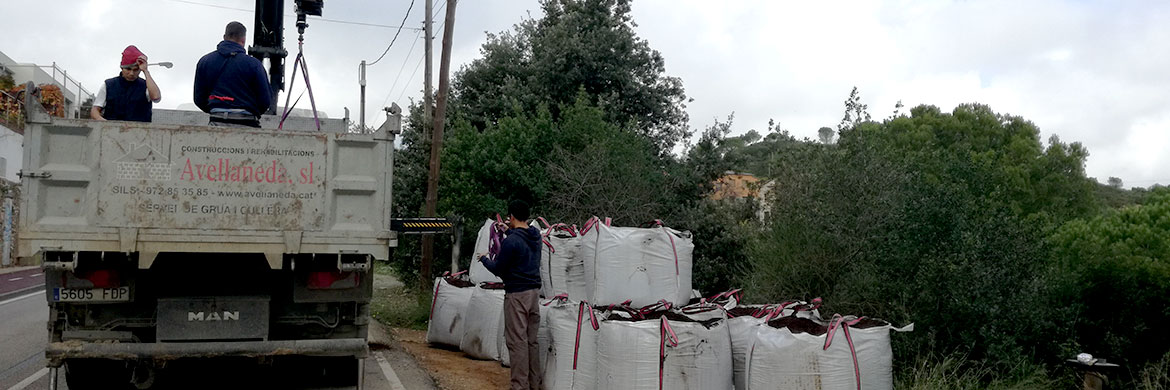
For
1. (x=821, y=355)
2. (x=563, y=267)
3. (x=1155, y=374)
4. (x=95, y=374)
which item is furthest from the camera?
A: (x=563, y=267)

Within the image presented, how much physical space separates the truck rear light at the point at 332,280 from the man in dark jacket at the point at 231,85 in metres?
1.35

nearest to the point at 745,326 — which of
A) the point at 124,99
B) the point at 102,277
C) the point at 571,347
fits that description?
the point at 571,347

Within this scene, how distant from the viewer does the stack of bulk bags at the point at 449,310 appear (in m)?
10.0

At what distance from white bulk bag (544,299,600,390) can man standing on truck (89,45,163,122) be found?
3460mm

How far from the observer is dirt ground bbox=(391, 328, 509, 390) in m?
8.13

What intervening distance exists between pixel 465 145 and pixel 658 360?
9.31 metres

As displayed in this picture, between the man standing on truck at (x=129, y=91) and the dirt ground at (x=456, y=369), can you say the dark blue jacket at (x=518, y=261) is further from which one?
the man standing on truck at (x=129, y=91)

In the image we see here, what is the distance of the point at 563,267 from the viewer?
26.8 ft

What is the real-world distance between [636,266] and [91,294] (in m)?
3.99

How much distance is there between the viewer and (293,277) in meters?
6.25

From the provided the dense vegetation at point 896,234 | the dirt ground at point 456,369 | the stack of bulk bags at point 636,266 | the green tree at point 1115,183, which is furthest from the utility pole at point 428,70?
the green tree at point 1115,183

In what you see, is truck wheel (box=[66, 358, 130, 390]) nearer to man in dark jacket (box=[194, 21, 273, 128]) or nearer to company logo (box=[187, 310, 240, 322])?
company logo (box=[187, 310, 240, 322])

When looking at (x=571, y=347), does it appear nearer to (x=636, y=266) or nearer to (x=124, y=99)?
(x=636, y=266)

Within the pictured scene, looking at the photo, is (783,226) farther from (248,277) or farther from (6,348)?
(6,348)
